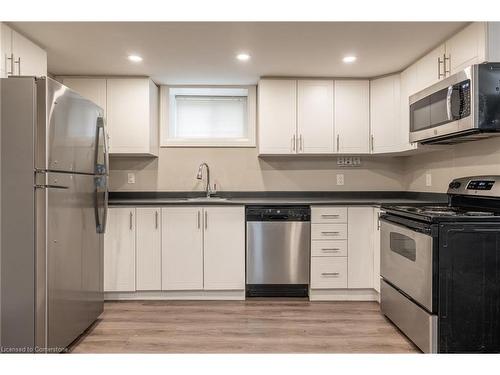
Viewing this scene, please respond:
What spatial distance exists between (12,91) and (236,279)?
2224 mm

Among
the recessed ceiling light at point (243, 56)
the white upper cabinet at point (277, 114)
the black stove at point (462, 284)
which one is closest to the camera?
the black stove at point (462, 284)

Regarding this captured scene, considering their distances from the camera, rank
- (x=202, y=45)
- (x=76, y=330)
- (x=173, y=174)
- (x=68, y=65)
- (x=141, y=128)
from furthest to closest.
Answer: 1. (x=173, y=174)
2. (x=141, y=128)
3. (x=68, y=65)
4. (x=202, y=45)
5. (x=76, y=330)

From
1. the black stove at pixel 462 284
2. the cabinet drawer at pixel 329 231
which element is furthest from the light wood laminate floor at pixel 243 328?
the cabinet drawer at pixel 329 231

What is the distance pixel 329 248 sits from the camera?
3.16 meters

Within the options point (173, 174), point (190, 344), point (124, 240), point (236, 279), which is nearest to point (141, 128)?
point (173, 174)

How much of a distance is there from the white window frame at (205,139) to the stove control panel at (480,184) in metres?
2.05

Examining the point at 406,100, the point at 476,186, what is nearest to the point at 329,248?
the point at 476,186

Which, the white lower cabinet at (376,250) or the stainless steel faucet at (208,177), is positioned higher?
the stainless steel faucet at (208,177)

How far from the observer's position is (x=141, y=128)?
3.34 metres

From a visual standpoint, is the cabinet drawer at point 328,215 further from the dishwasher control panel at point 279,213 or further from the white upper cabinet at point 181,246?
the white upper cabinet at point 181,246

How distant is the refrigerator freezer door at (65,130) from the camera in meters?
1.85

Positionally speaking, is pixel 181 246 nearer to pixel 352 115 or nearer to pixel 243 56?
pixel 243 56

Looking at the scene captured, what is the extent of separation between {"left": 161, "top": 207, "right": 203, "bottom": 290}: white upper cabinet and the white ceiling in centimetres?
132

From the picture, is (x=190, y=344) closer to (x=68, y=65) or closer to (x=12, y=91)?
(x=12, y=91)
